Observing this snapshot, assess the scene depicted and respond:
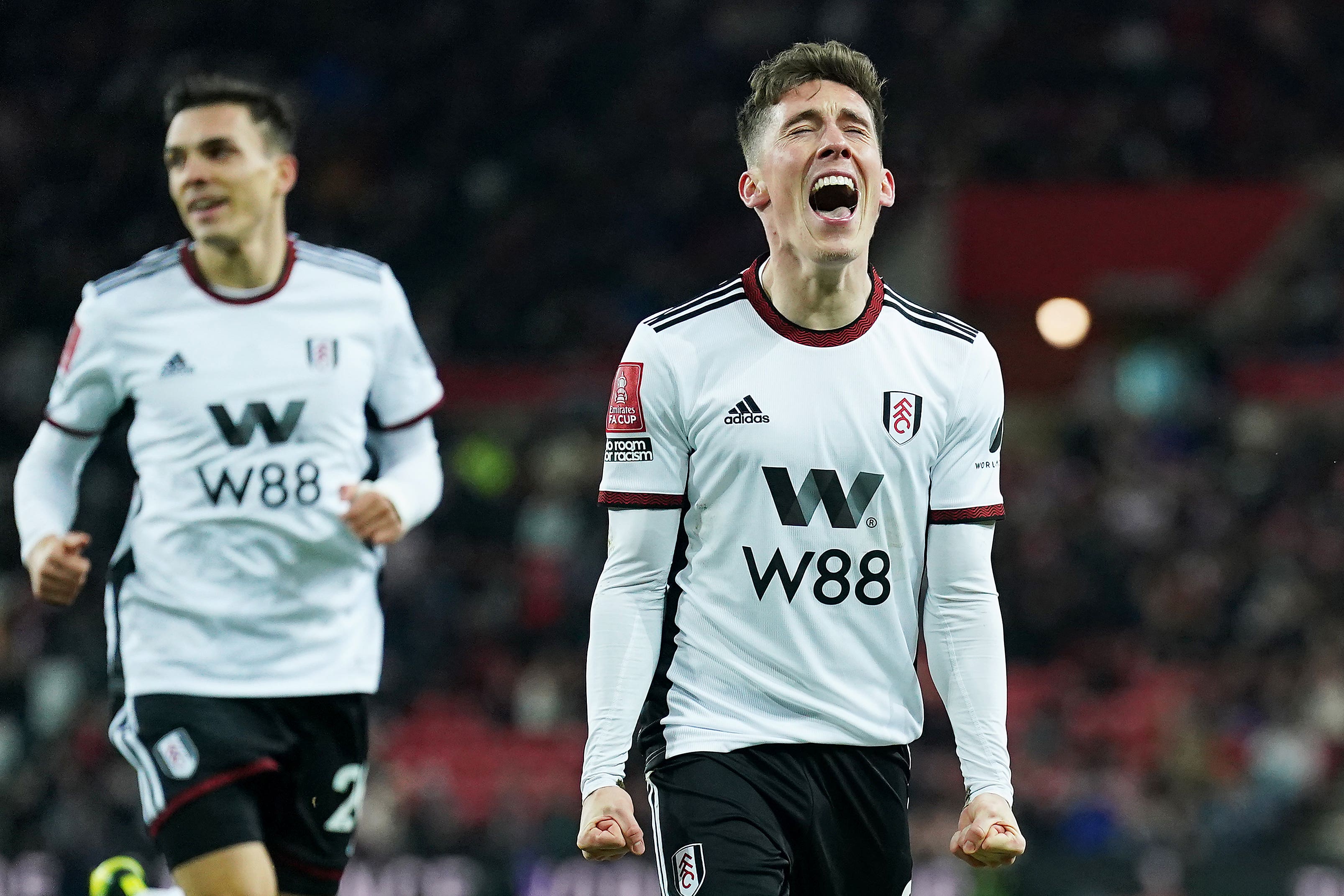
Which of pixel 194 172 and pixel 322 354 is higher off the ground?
pixel 194 172

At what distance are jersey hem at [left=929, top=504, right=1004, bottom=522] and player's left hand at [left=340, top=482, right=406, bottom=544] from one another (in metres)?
1.51

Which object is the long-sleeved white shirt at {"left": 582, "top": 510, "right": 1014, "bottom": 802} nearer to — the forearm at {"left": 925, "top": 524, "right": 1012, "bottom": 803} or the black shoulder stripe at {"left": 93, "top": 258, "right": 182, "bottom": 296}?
the forearm at {"left": 925, "top": 524, "right": 1012, "bottom": 803}

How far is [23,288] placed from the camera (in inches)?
679

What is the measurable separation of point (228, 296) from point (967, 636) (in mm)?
2218

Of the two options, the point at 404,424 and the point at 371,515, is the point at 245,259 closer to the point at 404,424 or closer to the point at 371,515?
the point at 404,424

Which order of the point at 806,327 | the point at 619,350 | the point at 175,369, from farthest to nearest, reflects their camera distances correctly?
the point at 619,350 < the point at 175,369 < the point at 806,327

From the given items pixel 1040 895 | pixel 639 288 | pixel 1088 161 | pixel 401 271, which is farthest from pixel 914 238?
pixel 1040 895

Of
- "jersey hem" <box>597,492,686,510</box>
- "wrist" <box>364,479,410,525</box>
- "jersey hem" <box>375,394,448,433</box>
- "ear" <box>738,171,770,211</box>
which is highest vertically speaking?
"ear" <box>738,171,770,211</box>

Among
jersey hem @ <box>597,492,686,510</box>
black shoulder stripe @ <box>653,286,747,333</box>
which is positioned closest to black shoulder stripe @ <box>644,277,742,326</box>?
black shoulder stripe @ <box>653,286,747,333</box>

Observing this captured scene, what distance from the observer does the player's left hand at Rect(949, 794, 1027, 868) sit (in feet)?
11.5

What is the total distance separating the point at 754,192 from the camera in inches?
152

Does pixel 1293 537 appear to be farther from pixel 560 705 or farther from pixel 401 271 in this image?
pixel 401 271

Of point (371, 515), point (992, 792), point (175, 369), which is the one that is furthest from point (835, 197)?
point (175, 369)

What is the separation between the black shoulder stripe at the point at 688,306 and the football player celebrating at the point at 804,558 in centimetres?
2
